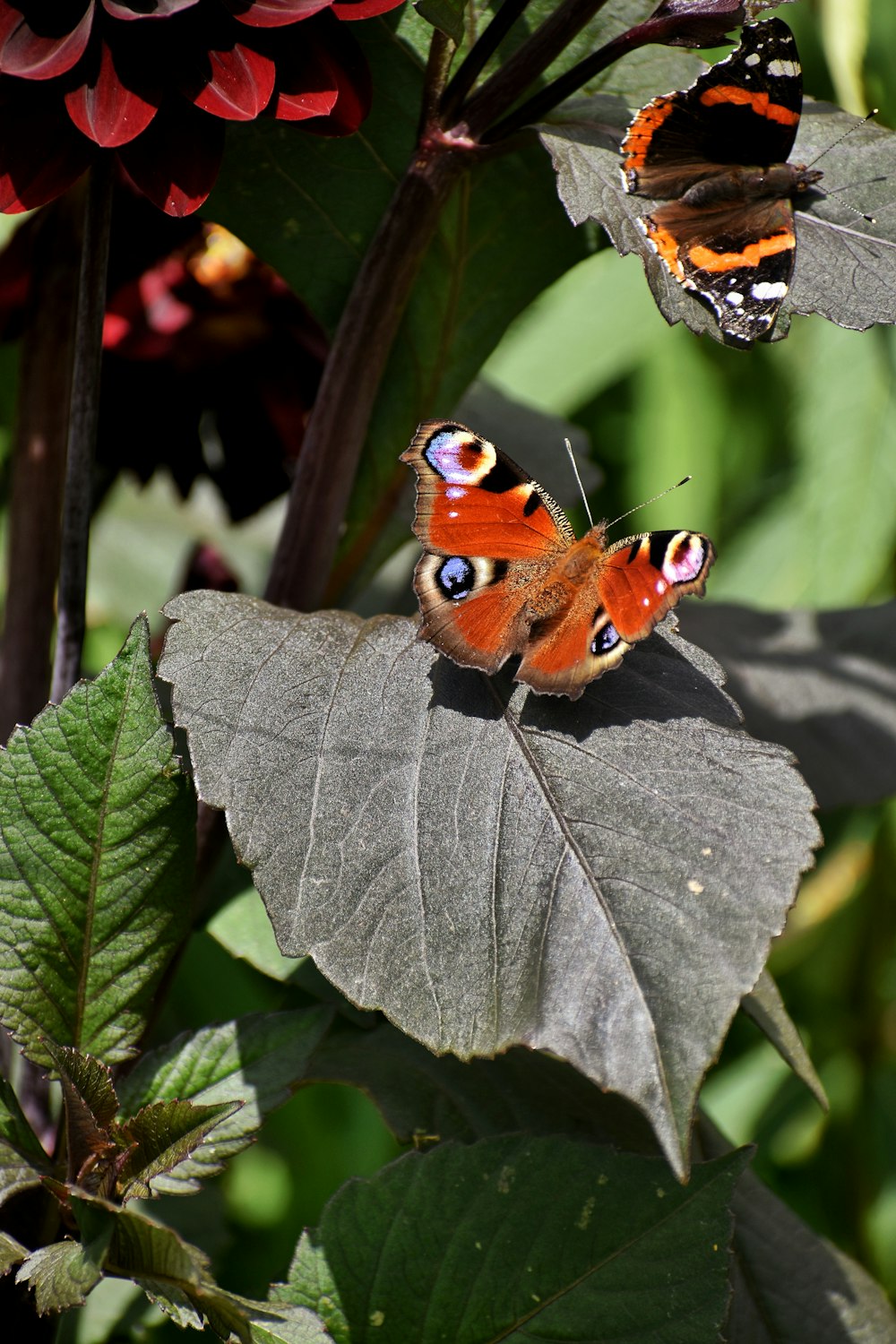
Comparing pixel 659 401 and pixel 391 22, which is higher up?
pixel 391 22

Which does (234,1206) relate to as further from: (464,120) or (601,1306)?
(464,120)

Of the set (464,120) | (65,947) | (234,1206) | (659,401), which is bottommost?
(234,1206)

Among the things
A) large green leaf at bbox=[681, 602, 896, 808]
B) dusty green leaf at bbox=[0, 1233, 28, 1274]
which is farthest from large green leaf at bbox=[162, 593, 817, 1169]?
large green leaf at bbox=[681, 602, 896, 808]

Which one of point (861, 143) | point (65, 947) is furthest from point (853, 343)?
point (65, 947)

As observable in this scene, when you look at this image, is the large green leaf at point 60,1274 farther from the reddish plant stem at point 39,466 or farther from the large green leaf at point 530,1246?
the reddish plant stem at point 39,466

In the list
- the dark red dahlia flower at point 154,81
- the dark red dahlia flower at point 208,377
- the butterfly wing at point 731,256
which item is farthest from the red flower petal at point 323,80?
the dark red dahlia flower at point 208,377

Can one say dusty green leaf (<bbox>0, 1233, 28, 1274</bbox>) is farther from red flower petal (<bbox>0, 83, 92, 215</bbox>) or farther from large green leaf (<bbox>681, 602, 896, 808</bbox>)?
large green leaf (<bbox>681, 602, 896, 808</bbox>)
